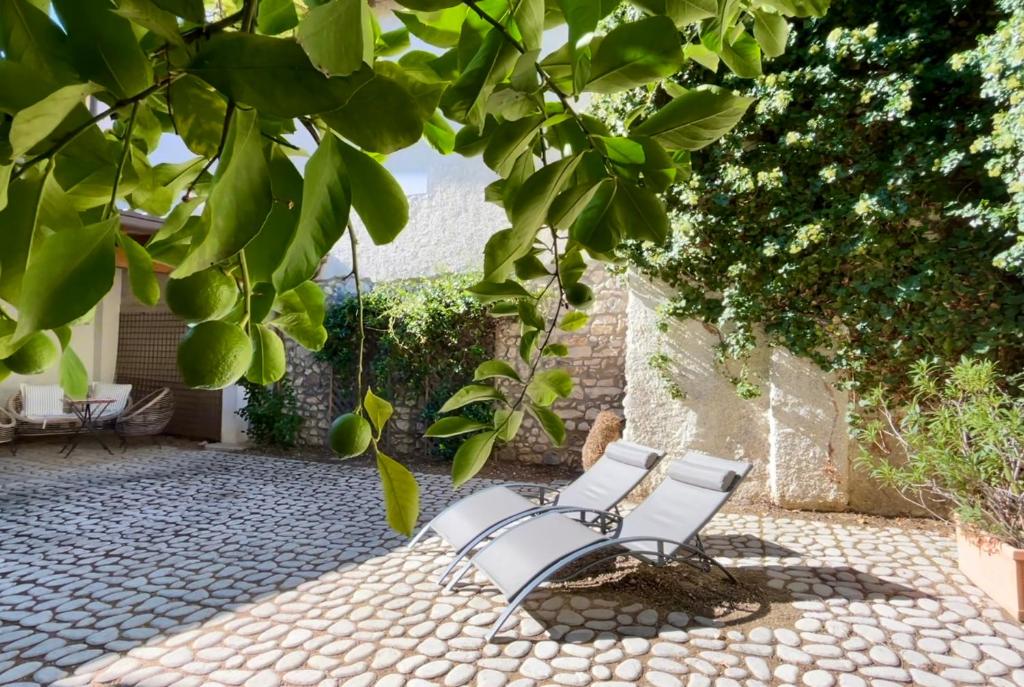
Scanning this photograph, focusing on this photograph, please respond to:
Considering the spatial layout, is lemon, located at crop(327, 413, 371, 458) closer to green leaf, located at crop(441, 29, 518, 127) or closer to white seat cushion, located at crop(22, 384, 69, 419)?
green leaf, located at crop(441, 29, 518, 127)

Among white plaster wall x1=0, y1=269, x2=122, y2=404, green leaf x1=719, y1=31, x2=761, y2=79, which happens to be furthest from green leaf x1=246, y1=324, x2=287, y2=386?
white plaster wall x1=0, y1=269, x2=122, y2=404

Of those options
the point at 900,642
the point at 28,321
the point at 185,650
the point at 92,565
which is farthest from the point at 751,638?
the point at 92,565

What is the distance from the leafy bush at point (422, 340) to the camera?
298 inches

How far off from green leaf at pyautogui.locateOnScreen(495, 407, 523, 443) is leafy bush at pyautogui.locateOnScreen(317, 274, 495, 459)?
6.62 meters

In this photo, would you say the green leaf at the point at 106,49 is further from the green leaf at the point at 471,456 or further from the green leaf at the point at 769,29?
the green leaf at the point at 769,29

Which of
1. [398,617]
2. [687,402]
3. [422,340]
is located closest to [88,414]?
Result: [422,340]

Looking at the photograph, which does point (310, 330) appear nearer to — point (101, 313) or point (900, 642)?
point (900, 642)

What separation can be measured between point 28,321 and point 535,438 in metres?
7.07

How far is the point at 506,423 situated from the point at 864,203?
482cm

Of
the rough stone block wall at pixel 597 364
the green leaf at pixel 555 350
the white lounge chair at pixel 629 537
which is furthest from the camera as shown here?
the rough stone block wall at pixel 597 364

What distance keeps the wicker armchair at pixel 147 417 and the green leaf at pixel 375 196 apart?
361 inches

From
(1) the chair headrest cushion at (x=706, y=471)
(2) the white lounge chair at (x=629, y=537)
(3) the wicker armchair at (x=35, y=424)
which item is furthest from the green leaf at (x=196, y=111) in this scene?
(3) the wicker armchair at (x=35, y=424)

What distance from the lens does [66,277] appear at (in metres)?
0.30

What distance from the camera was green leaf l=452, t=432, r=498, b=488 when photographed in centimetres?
57
